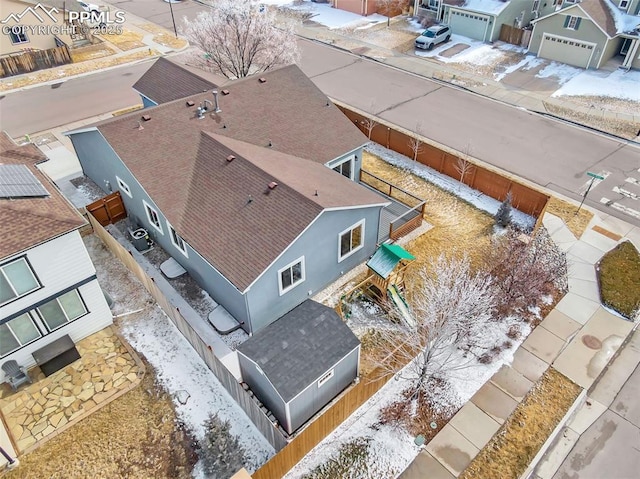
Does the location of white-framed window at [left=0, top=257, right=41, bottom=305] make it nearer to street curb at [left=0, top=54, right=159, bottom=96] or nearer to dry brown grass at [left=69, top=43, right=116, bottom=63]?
street curb at [left=0, top=54, right=159, bottom=96]

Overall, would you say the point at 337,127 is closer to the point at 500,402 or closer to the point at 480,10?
the point at 500,402

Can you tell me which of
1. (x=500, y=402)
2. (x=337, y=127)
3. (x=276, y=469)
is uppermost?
(x=337, y=127)

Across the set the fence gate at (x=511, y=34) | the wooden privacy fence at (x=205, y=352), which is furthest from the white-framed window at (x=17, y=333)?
the fence gate at (x=511, y=34)

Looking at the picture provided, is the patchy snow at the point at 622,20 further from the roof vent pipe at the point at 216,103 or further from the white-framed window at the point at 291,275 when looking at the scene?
the white-framed window at the point at 291,275

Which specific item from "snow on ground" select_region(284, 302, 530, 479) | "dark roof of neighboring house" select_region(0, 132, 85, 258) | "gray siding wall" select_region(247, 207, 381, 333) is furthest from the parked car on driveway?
"dark roof of neighboring house" select_region(0, 132, 85, 258)

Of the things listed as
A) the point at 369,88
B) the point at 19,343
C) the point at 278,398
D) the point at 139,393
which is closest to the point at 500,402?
the point at 278,398

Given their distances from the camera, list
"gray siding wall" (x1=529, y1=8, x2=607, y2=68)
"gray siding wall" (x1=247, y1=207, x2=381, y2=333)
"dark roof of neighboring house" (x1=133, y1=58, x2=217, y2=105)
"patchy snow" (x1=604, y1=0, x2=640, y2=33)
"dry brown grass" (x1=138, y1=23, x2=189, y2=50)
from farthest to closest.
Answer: "dry brown grass" (x1=138, y1=23, x2=189, y2=50) → "patchy snow" (x1=604, y1=0, x2=640, y2=33) → "gray siding wall" (x1=529, y1=8, x2=607, y2=68) → "dark roof of neighboring house" (x1=133, y1=58, x2=217, y2=105) → "gray siding wall" (x1=247, y1=207, x2=381, y2=333)
